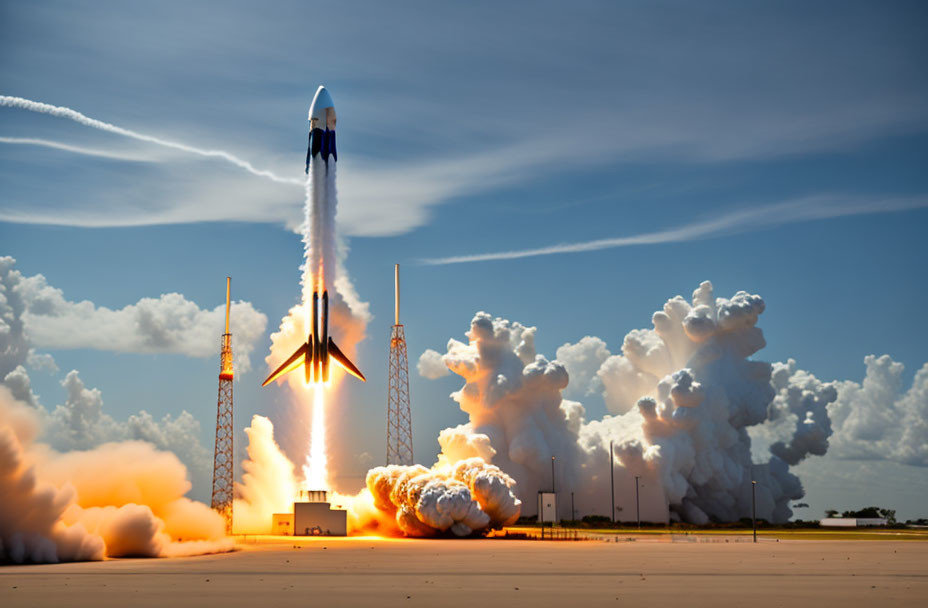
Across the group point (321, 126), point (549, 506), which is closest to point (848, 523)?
point (549, 506)

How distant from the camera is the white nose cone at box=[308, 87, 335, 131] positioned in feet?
279

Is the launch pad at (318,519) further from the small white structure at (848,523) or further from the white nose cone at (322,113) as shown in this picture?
the small white structure at (848,523)

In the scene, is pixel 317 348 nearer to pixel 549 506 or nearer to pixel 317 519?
pixel 317 519

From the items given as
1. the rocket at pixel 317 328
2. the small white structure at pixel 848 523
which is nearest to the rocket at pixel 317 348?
the rocket at pixel 317 328

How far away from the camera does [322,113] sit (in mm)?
85125

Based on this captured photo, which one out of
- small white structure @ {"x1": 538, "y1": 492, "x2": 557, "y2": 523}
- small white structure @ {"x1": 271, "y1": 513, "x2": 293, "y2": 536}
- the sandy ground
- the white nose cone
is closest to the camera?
the sandy ground

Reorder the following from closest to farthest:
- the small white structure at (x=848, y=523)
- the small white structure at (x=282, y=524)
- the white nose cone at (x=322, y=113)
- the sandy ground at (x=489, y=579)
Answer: the sandy ground at (x=489, y=579)
the white nose cone at (x=322, y=113)
the small white structure at (x=282, y=524)
the small white structure at (x=848, y=523)

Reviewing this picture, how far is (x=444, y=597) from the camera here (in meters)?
33.6

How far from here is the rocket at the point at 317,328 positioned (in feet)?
280

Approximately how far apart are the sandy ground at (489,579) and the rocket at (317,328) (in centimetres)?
2493

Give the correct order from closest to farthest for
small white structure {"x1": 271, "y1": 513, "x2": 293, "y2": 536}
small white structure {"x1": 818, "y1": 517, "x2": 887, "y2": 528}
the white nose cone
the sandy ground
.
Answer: the sandy ground, the white nose cone, small white structure {"x1": 271, "y1": 513, "x2": 293, "y2": 536}, small white structure {"x1": 818, "y1": 517, "x2": 887, "y2": 528}

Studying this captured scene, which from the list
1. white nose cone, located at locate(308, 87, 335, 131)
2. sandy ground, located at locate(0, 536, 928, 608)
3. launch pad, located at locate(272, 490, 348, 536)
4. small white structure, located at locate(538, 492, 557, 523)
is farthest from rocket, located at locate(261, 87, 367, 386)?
small white structure, located at locate(538, 492, 557, 523)

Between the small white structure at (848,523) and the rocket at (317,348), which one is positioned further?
the small white structure at (848,523)

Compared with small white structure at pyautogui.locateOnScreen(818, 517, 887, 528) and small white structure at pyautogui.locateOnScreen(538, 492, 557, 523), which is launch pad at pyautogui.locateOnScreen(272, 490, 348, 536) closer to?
small white structure at pyautogui.locateOnScreen(538, 492, 557, 523)
